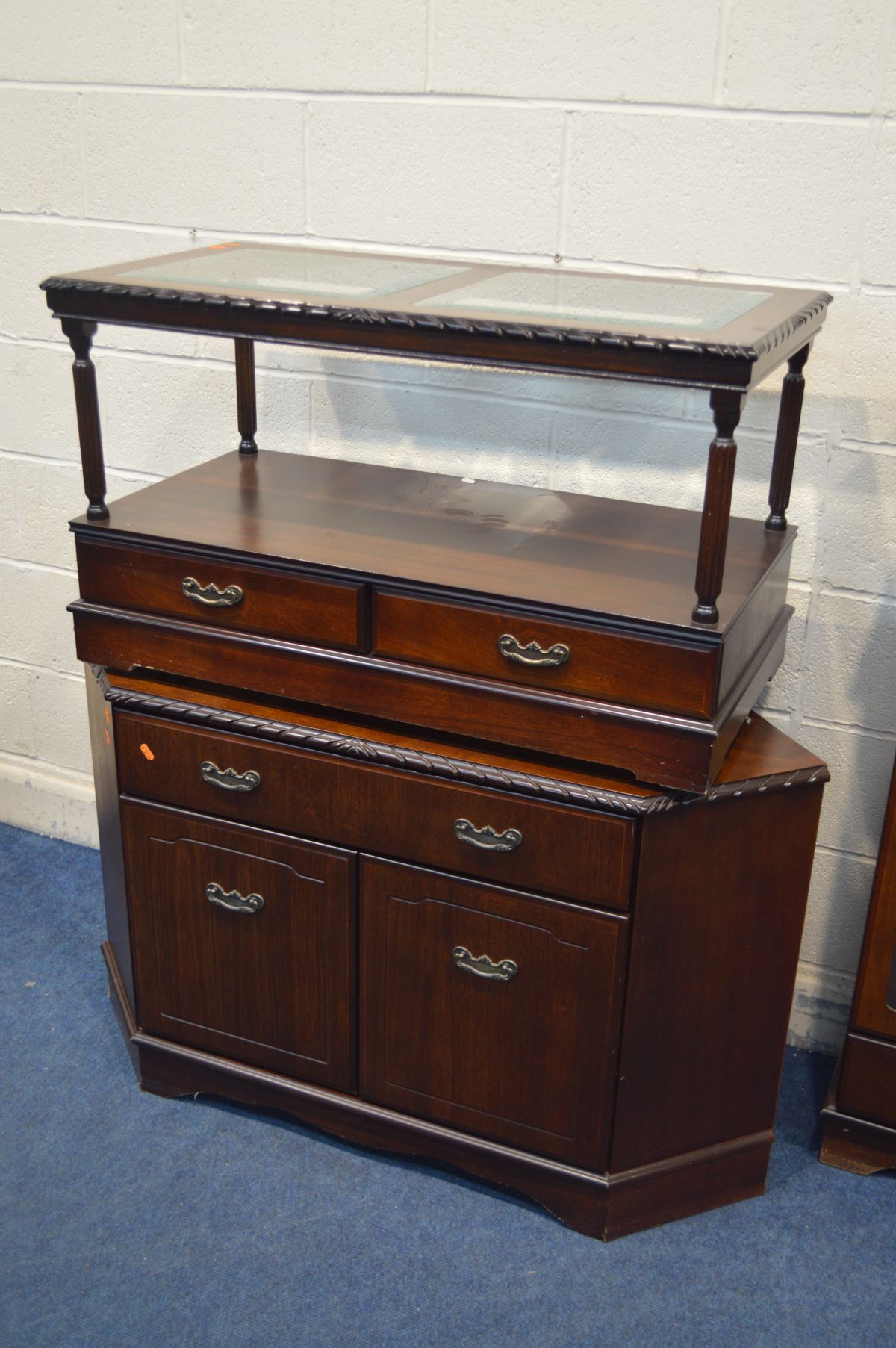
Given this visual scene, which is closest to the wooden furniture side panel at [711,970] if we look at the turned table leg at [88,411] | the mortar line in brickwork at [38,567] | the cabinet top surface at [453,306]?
the cabinet top surface at [453,306]

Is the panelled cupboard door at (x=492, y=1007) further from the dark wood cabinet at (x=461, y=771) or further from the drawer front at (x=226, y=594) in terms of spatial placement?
the drawer front at (x=226, y=594)

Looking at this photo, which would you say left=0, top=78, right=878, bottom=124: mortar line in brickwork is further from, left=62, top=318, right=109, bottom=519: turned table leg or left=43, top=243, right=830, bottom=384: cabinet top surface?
left=62, top=318, right=109, bottom=519: turned table leg

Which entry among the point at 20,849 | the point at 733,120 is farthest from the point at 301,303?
the point at 20,849

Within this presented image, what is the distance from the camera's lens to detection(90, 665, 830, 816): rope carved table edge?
5.94 ft

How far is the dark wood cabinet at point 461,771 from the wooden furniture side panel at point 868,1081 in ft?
0.53

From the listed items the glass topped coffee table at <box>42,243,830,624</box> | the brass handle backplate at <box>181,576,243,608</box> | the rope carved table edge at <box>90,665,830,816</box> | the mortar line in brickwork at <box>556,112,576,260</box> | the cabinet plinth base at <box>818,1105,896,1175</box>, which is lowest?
the cabinet plinth base at <box>818,1105,896,1175</box>

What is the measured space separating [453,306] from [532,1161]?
131cm

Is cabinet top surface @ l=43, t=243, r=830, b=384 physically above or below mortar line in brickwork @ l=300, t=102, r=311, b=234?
below

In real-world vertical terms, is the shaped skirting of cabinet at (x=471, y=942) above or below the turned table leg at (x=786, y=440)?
below

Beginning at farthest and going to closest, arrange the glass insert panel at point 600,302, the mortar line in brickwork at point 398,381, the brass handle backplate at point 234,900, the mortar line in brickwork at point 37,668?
the mortar line in brickwork at point 37,668 → the mortar line in brickwork at point 398,381 → the brass handle backplate at point 234,900 → the glass insert panel at point 600,302

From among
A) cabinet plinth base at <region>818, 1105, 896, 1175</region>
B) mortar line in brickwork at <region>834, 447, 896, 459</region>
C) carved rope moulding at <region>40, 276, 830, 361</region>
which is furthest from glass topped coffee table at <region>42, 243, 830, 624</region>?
cabinet plinth base at <region>818, 1105, 896, 1175</region>

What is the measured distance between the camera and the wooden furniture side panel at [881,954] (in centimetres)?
206

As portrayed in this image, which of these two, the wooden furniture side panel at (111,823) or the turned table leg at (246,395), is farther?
the turned table leg at (246,395)

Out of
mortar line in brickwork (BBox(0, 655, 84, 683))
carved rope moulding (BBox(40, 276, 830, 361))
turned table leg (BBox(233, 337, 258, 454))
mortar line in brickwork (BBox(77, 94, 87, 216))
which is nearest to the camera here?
carved rope moulding (BBox(40, 276, 830, 361))
